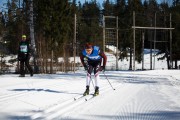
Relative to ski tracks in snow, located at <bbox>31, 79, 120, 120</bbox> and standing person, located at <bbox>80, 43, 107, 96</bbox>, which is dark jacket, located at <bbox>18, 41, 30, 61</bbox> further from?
ski tracks in snow, located at <bbox>31, 79, 120, 120</bbox>

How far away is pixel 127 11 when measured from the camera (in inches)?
2357

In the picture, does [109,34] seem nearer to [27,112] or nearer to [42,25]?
[42,25]

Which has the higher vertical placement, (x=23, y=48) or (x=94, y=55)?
(x=23, y=48)

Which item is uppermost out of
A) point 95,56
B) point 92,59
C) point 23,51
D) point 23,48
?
point 23,48

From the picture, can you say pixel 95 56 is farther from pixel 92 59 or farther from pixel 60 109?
pixel 60 109

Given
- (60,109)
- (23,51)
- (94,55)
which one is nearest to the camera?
(60,109)

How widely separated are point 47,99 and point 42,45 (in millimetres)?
19910

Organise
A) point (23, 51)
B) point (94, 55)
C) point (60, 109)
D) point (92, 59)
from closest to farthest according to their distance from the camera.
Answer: point (60, 109) < point (94, 55) < point (92, 59) < point (23, 51)

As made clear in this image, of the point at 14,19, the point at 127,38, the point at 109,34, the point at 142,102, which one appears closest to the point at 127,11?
the point at 127,38

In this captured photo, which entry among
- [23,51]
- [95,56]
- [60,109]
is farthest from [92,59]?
[23,51]

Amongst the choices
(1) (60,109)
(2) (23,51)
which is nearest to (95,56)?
(1) (60,109)

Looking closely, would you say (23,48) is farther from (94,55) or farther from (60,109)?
(60,109)

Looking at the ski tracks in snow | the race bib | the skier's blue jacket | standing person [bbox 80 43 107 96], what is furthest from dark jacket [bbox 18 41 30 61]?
the ski tracks in snow

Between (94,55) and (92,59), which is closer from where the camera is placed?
(94,55)
